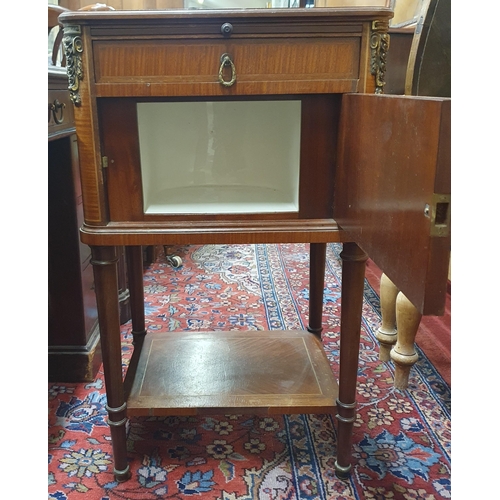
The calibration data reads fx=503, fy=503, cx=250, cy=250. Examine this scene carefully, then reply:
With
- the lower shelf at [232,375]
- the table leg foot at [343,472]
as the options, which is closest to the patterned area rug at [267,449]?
the table leg foot at [343,472]

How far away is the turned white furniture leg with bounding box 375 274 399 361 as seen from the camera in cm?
143

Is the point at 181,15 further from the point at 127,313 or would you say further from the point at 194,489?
the point at 127,313

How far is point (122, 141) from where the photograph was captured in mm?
896

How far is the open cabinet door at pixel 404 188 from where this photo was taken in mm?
532

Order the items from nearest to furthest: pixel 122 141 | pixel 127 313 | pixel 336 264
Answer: pixel 122 141 → pixel 127 313 → pixel 336 264

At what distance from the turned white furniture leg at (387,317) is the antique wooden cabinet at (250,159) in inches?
12.9

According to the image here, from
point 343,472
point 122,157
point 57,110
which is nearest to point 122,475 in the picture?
point 343,472

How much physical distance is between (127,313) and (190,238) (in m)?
0.97

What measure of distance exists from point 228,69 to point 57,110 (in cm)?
51

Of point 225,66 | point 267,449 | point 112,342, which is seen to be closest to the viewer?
point 225,66

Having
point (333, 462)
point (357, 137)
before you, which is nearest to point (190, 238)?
point (357, 137)

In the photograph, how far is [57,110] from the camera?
115cm

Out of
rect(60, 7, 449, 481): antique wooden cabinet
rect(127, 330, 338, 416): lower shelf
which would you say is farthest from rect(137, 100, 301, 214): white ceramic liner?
rect(127, 330, 338, 416): lower shelf

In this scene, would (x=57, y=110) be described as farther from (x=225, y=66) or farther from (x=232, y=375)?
(x=232, y=375)
